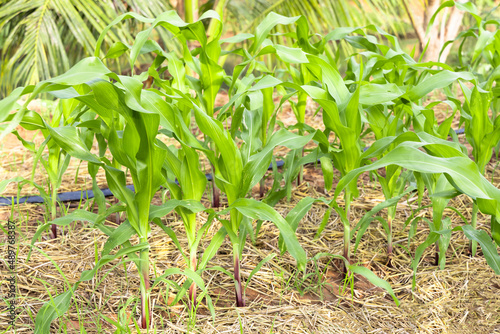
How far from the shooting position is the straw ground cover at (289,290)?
831mm

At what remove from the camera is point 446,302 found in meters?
0.91

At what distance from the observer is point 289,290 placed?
94 centimetres

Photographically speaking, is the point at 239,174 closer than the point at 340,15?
Yes

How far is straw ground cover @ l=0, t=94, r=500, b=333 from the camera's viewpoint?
2.72 ft

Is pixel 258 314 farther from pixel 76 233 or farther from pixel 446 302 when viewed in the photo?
pixel 76 233

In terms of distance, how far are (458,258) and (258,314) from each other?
0.52 meters

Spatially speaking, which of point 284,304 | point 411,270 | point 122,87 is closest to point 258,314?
point 284,304

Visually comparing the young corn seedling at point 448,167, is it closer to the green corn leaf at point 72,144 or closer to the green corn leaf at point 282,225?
the green corn leaf at point 282,225

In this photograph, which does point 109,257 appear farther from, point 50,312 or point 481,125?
point 481,125

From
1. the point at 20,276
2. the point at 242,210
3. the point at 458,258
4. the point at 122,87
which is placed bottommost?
the point at 458,258

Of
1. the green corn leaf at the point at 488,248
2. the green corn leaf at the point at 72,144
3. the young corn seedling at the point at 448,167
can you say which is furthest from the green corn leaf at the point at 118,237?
the green corn leaf at the point at 488,248

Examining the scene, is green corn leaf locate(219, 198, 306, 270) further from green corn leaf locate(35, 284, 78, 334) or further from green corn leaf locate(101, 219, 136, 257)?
green corn leaf locate(35, 284, 78, 334)

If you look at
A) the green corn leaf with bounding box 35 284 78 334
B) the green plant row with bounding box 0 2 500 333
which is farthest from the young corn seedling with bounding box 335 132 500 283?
the green corn leaf with bounding box 35 284 78 334

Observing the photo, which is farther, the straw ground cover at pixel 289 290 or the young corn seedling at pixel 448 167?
the straw ground cover at pixel 289 290
